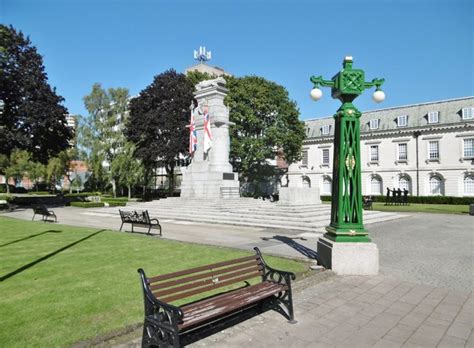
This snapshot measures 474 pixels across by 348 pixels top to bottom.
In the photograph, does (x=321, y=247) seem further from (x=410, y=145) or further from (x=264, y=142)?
(x=410, y=145)

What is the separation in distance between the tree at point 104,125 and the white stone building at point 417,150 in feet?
99.7

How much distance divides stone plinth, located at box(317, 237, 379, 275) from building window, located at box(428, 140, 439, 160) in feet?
143

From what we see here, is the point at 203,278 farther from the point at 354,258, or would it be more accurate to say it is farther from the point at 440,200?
the point at 440,200

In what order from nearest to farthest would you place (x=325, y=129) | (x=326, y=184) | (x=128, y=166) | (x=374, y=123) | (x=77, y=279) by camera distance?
(x=77, y=279) < (x=128, y=166) < (x=374, y=123) < (x=326, y=184) < (x=325, y=129)

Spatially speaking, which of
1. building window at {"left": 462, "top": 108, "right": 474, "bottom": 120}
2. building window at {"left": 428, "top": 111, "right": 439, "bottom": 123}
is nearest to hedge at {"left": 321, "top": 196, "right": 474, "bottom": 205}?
building window at {"left": 462, "top": 108, "right": 474, "bottom": 120}

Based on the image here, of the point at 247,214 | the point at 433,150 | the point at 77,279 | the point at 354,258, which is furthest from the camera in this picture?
the point at 433,150

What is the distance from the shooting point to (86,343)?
399 centimetres

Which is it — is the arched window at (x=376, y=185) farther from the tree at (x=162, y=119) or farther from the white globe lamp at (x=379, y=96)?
the white globe lamp at (x=379, y=96)

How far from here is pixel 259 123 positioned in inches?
1524

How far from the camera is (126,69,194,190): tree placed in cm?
3700

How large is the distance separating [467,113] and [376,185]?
14425 millimetres

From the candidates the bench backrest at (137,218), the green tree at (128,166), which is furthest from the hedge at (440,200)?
the bench backrest at (137,218)

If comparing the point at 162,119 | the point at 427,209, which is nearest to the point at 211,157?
the point at 162,119

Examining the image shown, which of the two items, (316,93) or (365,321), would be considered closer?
(365,321)
